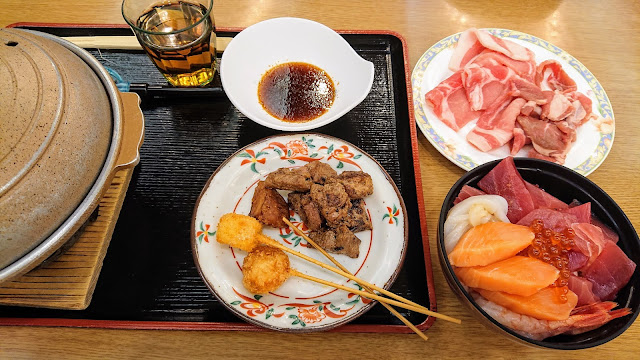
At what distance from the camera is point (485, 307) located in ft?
4.52

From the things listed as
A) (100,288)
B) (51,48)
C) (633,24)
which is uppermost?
(51,48)

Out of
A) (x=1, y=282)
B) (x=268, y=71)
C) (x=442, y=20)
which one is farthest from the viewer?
(x=442, y=20)

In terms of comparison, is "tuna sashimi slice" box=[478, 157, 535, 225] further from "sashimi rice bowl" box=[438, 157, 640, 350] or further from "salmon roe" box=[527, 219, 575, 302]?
"salmon roe" box=[527, 219, 575, 302]

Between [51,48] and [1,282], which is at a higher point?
[51,48]

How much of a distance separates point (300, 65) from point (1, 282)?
166 centimetres

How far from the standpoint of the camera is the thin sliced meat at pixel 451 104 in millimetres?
2072

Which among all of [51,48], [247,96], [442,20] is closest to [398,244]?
[247,96]

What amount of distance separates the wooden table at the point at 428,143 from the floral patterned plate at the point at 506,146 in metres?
0.08

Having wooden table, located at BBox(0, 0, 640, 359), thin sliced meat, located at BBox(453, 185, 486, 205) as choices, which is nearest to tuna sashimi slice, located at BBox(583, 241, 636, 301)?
wooden table, located at BBox(0, 0, 640, 359)

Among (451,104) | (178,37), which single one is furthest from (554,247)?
(178,37)

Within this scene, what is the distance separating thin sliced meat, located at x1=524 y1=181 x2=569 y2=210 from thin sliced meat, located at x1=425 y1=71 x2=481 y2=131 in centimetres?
57

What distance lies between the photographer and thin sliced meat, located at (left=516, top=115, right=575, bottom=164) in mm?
1936

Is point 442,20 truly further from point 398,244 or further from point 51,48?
point 51,48

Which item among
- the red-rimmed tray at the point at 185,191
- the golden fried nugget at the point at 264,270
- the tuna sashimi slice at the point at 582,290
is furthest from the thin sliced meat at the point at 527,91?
the golden fried nugget at the point at 264,270
